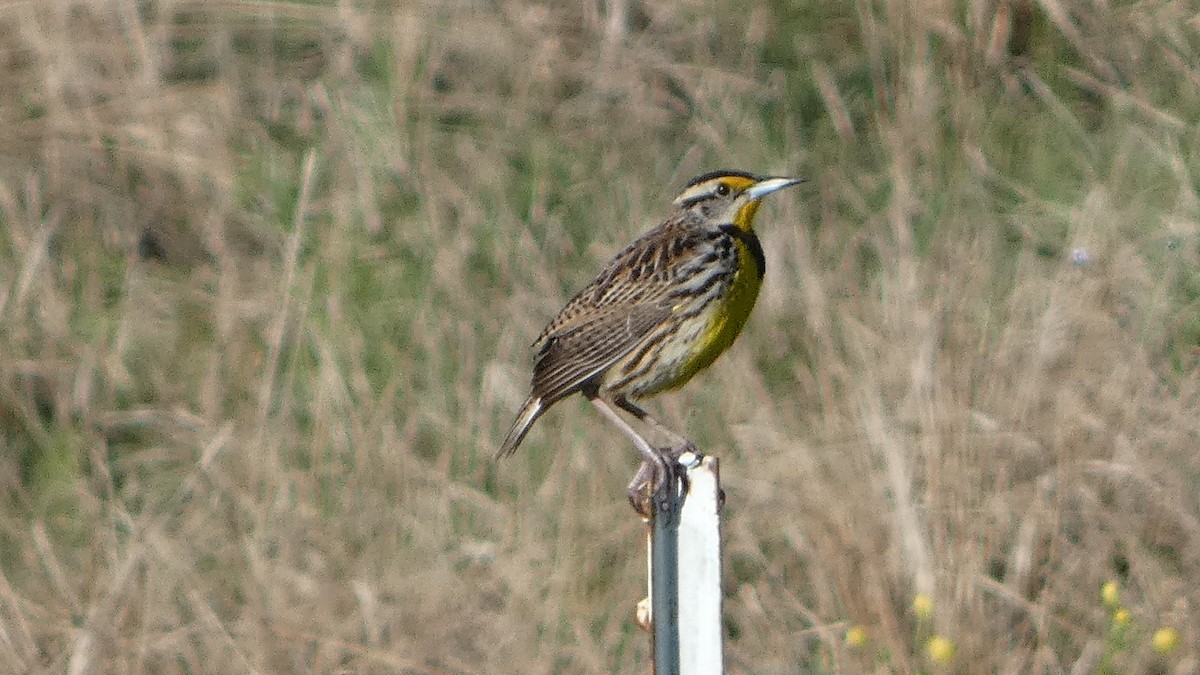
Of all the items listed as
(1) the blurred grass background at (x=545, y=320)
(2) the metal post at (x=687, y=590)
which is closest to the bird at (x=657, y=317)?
(1) the blurred grass background at (x=545, y=320)

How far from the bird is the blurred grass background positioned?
60 cm

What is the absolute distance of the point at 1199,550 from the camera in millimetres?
4352

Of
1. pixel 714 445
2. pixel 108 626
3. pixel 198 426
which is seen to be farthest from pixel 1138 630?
pixel 198 426

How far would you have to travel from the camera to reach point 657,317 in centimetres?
388

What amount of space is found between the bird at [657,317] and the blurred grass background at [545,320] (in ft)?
1.98

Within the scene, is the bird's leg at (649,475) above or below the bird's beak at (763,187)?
below

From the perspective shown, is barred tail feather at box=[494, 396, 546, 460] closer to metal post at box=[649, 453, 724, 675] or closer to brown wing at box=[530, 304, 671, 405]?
brown wing at box=[530, 304, 671, 405]

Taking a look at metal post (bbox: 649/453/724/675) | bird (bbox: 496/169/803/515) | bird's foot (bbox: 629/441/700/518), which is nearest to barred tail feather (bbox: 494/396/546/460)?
bird (bbox: 496/169/803/515)

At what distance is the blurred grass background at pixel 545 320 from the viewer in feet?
14.1

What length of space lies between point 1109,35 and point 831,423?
7.45 feet

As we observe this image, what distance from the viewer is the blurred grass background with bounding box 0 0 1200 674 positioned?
430 cm

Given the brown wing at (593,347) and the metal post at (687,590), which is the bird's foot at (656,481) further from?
the brown wing at (593,347)

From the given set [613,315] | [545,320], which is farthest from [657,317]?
[545,320]

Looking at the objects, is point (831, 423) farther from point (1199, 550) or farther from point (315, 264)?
point (315, 264)
